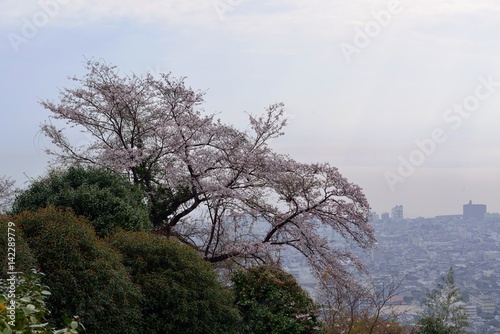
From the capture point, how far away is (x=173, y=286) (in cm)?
708

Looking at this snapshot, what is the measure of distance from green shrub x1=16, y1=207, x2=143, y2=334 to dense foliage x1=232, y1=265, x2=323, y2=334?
2234mm

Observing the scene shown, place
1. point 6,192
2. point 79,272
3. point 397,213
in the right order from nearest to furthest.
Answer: point 79,272
point 6,192
point 397,213

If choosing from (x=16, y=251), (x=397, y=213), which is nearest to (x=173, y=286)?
(x=16, y=251)

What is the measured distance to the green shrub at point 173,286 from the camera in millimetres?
7027

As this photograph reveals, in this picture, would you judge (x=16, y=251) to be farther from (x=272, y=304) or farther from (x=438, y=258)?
(x=438, y=258)

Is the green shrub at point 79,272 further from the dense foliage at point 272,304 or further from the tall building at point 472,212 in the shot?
the tall building at point 472,212

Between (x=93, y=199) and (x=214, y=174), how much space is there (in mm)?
2840

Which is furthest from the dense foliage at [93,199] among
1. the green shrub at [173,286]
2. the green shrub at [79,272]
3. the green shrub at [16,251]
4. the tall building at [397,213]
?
the tall building at [397,213]

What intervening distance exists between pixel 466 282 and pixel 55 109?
31.3 feet

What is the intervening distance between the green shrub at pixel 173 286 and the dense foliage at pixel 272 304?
0.66m

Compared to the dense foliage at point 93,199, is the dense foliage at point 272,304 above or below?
below

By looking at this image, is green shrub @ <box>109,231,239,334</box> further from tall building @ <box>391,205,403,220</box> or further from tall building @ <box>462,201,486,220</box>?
tall building @ <box>462,201,486,220</box>

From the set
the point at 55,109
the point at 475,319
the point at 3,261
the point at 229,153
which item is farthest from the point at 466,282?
the point at 3,261

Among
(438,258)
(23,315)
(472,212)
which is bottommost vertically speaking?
(23,315)
